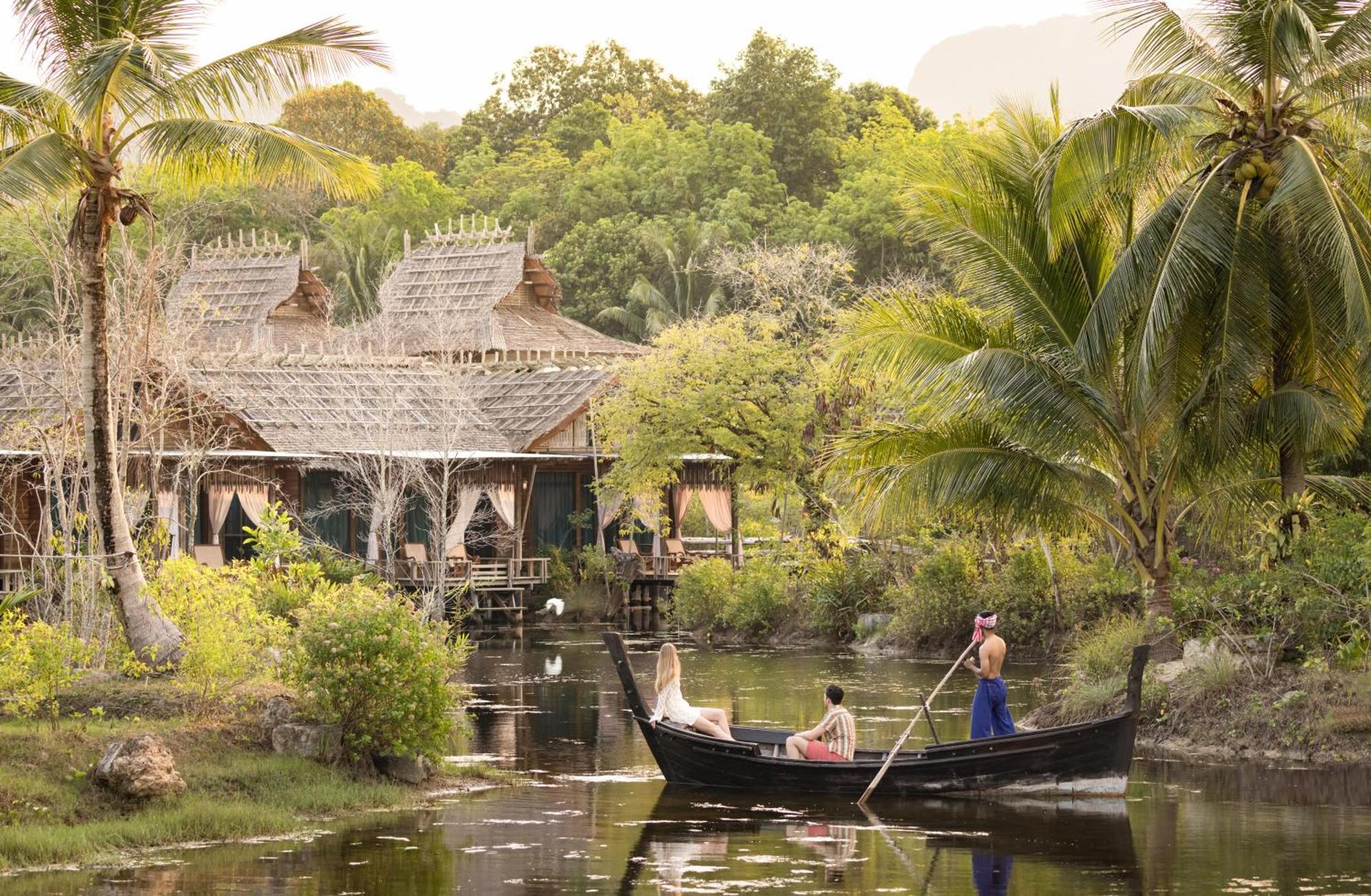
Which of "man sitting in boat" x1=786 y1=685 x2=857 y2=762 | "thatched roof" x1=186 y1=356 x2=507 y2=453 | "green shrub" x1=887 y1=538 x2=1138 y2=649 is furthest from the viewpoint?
"thatched roof" x1=186 y1=356 x2=507 y2=453

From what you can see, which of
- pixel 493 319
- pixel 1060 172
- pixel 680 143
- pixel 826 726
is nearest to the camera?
pixel 826 726

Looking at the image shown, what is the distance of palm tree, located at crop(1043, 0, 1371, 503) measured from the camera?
1667 cm

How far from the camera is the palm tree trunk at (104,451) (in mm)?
15250

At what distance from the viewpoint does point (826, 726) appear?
15.5 m

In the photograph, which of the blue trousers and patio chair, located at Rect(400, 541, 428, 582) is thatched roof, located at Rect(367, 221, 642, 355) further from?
the blue trousers

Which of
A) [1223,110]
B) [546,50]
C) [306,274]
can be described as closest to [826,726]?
[1223,110]

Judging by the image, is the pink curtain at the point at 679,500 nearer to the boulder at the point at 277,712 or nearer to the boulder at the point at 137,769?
the boulder at the point at 277,712

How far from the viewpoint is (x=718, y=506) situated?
3797 centimetres

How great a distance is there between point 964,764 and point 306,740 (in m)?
5.36

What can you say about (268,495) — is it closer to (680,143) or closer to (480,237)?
(480,237)

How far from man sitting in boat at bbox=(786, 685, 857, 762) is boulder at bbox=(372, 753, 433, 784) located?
3.15 metres

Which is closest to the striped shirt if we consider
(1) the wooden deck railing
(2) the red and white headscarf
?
(2) the red and white headscarf

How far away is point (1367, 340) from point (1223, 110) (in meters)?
2.87

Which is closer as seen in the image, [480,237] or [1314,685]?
[1314,685]
